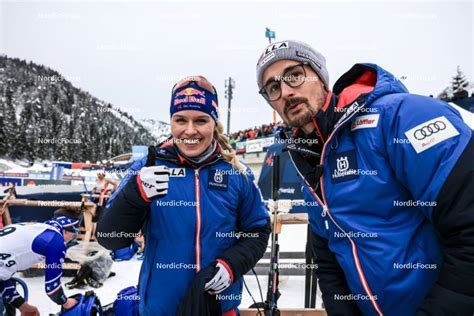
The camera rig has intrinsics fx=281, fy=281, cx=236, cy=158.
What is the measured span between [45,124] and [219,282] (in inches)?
2417

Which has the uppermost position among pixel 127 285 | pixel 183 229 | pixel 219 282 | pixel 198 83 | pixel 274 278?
pixel 198 83

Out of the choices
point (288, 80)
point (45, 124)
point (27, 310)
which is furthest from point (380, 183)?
point (45, 124)

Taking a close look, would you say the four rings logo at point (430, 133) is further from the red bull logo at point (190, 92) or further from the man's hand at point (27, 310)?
the man's hand at point (27, 310)

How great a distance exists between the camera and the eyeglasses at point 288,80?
4.63ft

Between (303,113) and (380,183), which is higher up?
(303,113)

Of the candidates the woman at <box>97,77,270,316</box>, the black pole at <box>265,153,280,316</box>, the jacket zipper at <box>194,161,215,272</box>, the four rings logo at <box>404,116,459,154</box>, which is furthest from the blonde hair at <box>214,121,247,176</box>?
the four rings logo at <box>404,116,459,154</box>

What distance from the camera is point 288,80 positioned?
1.43m

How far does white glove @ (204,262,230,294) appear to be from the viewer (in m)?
1.47

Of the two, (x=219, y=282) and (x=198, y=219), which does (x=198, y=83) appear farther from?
(x=219, y=282)

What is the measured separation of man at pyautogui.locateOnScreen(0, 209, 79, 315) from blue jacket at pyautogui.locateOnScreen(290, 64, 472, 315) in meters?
2.58

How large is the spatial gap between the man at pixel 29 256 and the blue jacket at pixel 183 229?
155cm

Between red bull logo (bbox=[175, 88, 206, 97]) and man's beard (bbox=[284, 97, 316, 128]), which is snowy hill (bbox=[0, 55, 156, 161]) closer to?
red bull logo (bbox=[175, 88, 206, 97])

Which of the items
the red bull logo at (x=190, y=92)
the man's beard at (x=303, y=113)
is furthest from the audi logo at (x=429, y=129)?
the red bull logo at (x=190, y=92)

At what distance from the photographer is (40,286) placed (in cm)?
471
